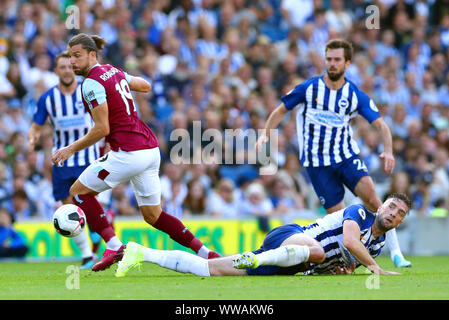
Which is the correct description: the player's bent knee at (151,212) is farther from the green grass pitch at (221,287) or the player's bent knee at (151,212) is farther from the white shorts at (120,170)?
the green grass pitch at (221,287)

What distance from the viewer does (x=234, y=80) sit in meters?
16.5

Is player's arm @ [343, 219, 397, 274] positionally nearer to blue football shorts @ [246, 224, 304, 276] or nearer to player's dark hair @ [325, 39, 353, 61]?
blue football shorts @ [246, 224, 304, 276]

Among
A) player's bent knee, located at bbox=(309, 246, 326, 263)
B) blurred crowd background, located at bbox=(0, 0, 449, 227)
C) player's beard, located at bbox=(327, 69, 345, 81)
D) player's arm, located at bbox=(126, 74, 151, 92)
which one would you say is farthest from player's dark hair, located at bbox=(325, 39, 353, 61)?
blurred crowd background, located at bbox=(0, 0, 449, 227)

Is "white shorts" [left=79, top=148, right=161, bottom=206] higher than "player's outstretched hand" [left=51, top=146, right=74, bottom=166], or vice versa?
"player's outstretched hand" [left=51, top=146, right=74, bottom=166]

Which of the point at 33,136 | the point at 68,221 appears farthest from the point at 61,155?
the point at 33,136

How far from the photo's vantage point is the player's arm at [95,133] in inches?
315

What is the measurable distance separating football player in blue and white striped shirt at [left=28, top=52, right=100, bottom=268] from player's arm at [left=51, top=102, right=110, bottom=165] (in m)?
2.15

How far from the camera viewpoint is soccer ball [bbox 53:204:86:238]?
8.19 metres

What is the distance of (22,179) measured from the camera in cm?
1316

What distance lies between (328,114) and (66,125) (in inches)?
118

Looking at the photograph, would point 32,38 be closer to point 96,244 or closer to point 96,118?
point 96,244

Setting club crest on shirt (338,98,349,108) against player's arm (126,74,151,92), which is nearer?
player's arm (126,74,151,92)

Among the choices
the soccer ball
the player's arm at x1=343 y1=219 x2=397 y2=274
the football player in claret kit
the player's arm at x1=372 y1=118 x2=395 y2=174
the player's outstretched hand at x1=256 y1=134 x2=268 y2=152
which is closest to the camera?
the player's arm at x1=343 y1=219 x2=397 y2=274

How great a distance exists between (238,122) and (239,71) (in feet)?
6.11
